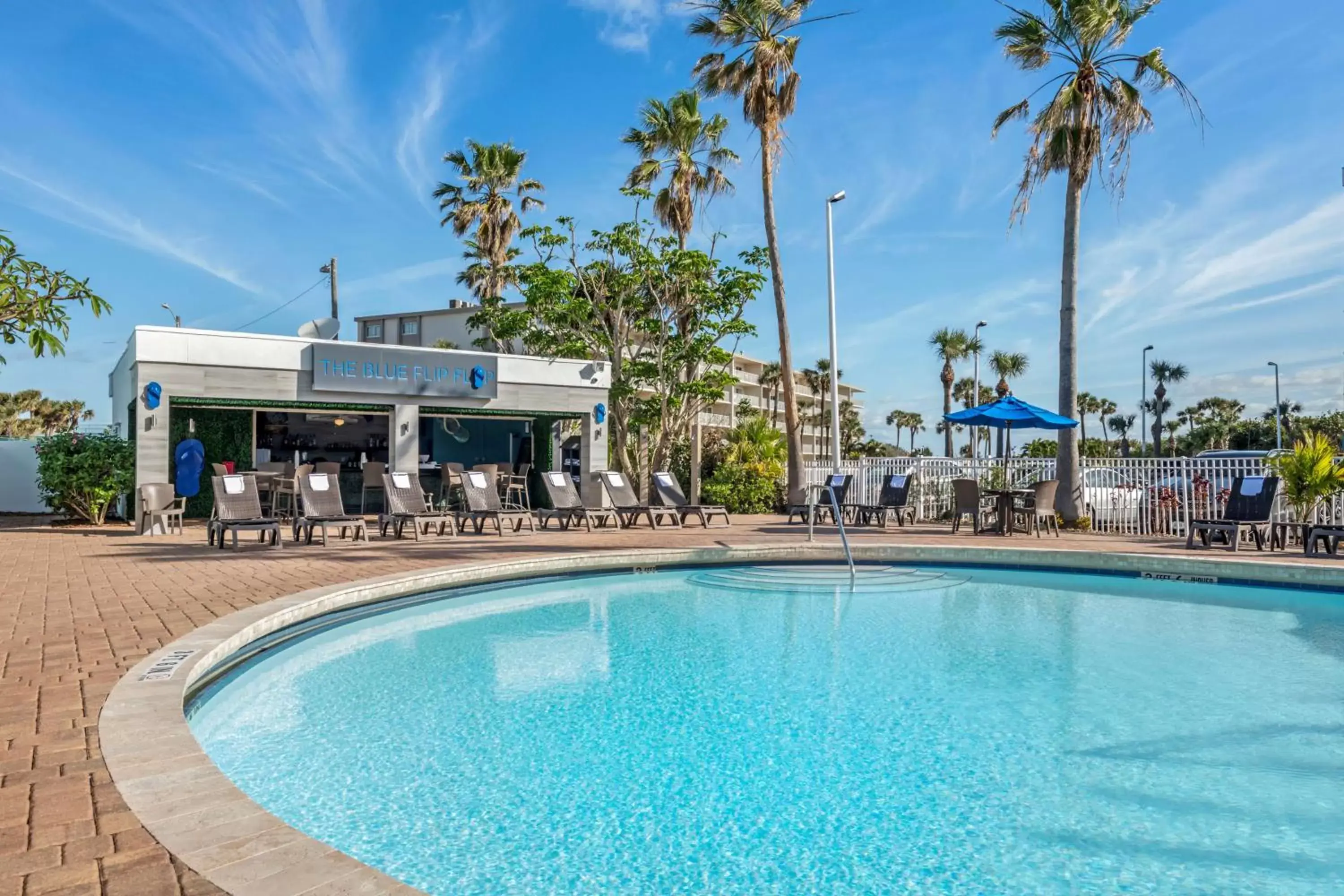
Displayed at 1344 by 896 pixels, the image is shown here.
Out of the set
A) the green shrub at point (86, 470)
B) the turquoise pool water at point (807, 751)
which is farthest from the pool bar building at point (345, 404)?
the turquoise pool water at point (807, 751)

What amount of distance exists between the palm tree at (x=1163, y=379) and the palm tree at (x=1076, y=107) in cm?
5013

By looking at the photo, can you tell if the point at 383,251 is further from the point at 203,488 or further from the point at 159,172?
the point at 203,488

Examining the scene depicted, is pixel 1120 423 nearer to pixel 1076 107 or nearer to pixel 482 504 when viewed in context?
pixel 1076 107

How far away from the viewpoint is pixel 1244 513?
466 inches

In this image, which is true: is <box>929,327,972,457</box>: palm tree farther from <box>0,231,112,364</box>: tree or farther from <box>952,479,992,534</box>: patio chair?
<box>0,231,112,364</box>: tree

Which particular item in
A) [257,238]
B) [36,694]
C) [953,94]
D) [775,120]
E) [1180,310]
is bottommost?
[36,694]

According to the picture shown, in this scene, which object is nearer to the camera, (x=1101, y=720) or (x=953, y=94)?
(x=1101, y=720)

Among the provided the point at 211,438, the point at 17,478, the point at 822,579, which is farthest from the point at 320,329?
the point at 822,579

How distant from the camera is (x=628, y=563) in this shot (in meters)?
10.3

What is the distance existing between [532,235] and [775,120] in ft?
20.7

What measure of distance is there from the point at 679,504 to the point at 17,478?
17144 millimetres

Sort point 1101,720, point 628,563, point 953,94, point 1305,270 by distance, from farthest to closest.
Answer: point 1305,270 → point 953,94 → point 628,563 → point 1101,720

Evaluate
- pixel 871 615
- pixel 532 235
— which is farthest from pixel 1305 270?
pixel 532 235

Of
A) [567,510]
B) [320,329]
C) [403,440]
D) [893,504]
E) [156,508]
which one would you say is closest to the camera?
[156,508]
